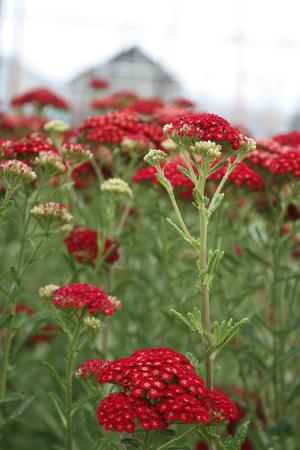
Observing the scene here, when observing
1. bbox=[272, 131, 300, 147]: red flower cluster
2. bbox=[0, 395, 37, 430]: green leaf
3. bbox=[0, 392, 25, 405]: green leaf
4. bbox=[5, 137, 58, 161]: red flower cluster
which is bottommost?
bbox=[0, 395, 37, 430]: green leaf

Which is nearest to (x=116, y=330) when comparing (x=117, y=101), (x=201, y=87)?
(x=117, y=101)

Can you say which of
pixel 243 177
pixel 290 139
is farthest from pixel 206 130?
pixel 290 139

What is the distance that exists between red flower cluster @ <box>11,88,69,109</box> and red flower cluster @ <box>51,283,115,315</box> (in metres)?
3.17

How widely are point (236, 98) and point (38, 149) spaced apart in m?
17.8

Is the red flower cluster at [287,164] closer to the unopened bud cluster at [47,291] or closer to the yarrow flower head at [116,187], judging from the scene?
the yarrow flower head at [116,187]

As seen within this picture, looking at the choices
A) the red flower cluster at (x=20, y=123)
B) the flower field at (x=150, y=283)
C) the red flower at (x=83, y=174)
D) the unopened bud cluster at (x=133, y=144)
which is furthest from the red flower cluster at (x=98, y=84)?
the unopened bud cluster at (x=133, y=144)

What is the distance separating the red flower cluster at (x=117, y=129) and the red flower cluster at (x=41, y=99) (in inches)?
72.7

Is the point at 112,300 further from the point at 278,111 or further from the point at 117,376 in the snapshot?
the point at 278,111

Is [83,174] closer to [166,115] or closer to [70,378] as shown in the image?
[166,115]

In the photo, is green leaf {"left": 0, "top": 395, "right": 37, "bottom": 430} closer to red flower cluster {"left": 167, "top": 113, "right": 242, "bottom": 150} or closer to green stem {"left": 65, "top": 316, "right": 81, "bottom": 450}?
green stem {"left": 65, "top": 316, "right": 81, "bottom": 450}

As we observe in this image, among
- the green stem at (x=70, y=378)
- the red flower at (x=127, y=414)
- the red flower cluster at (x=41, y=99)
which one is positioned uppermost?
the red flower cluster at (x=41, y=99)

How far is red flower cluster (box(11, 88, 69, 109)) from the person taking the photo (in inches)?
209

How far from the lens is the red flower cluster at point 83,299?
91.2 inches

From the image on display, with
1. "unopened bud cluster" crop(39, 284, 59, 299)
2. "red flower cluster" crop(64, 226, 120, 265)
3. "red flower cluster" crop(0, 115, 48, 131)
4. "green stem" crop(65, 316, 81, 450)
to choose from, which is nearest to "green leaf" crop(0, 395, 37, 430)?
"green stem" crop(65, 316, 81, 450)
